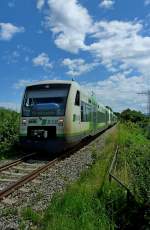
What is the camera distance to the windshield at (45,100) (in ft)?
49.6

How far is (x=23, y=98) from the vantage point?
629 inches

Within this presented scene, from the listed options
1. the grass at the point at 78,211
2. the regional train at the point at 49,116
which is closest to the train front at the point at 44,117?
the regional train at the point at 49,116

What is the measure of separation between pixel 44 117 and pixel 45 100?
793 millimetres

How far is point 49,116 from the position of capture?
15117 mm

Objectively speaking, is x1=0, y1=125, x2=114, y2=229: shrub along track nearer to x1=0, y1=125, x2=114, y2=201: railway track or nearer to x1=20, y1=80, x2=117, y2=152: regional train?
x1=0, y1=125, x2=114, y2=201: railway track

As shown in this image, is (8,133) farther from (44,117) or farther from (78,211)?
(78,211)

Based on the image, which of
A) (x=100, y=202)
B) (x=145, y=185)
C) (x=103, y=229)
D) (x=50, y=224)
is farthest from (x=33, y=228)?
(x=145, y=185)

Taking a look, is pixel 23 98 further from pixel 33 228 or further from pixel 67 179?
pixel 33 228

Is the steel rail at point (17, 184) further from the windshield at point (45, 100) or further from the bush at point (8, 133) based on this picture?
the bush at point (8, 133)

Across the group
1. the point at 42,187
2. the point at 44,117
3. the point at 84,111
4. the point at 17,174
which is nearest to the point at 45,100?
the point at 44,117

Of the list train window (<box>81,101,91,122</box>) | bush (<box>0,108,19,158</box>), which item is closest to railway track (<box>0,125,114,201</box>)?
bush (<box>0,108,19,158</box>)

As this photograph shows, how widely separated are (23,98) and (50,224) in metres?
10.3

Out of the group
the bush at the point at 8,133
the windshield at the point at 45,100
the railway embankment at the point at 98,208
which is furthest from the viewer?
the bush at the point at 8,133

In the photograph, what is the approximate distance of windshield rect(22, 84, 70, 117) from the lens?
1511 cm
